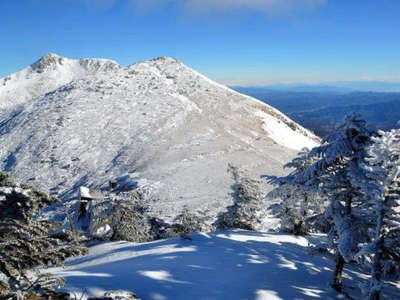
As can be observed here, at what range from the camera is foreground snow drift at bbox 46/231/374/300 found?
12766 millimetres

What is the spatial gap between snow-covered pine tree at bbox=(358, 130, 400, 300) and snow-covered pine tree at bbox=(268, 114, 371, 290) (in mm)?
750

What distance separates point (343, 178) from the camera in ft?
42.8

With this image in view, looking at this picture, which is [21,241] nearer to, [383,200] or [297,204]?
[383,200]

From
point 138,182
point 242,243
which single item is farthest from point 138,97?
point 242,243

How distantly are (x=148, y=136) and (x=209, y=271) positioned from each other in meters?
49.1

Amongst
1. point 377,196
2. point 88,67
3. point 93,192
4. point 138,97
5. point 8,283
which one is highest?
point 88,67

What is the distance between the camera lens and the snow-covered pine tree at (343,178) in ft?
41.1

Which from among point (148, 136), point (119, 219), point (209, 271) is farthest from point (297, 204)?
point (148, 136)

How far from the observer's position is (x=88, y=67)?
154m

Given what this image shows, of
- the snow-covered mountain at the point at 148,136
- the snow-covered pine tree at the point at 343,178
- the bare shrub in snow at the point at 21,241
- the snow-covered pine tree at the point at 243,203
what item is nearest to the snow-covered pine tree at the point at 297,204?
the snow-covered pine tree at the point at 243,203

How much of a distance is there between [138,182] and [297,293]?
34978mm

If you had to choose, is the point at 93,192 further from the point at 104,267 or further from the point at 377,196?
Result: the point at 377,196

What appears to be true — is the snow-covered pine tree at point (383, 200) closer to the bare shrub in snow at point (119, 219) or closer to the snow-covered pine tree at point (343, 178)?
the snow-covered pine tree at point (343, 178)

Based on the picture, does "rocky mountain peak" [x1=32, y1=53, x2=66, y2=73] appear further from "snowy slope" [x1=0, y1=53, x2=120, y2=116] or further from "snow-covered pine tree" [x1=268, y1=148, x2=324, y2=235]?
"snow-covered pine tree" [x1=268, y1=148, x2=324, y2=235]
